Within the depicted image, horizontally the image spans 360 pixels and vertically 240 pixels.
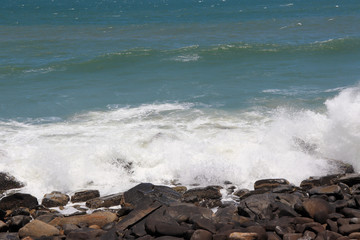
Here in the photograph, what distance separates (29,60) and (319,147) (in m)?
16.6

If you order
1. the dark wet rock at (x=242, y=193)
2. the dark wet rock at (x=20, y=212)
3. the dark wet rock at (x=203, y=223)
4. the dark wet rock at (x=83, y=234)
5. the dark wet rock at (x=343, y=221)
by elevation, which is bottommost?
the dark wet rock at (x=242, y=193)

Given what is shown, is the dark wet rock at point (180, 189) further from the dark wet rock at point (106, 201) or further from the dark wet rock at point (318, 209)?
the dark wet rock at point (318, 209)

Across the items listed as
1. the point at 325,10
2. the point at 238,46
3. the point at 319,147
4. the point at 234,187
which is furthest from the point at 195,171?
the point at 325,10

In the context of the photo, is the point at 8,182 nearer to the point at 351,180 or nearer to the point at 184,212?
the point at 184,212

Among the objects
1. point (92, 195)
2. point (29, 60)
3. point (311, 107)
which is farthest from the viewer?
point (29, 60)

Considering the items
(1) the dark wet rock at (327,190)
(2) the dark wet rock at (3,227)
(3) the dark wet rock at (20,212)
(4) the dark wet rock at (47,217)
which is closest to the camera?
(2) the dark wet rock at (3,227)

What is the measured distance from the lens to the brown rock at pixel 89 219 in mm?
8977

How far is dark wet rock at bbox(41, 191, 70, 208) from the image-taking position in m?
10.3

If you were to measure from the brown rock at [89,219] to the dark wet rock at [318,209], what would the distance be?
3.17m

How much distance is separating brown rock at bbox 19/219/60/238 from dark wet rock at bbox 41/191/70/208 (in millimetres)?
1638

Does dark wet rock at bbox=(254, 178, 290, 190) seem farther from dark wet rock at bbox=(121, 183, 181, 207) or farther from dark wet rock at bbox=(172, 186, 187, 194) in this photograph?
dark wet rock at bbox=(121, 183, 181, 207)

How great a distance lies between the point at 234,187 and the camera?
35.7 feet

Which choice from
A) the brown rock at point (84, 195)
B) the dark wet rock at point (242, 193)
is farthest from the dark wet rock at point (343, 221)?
the brown rock at point (84, 195)

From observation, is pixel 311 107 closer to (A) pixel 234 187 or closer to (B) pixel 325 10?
(A) pixel 234 187
